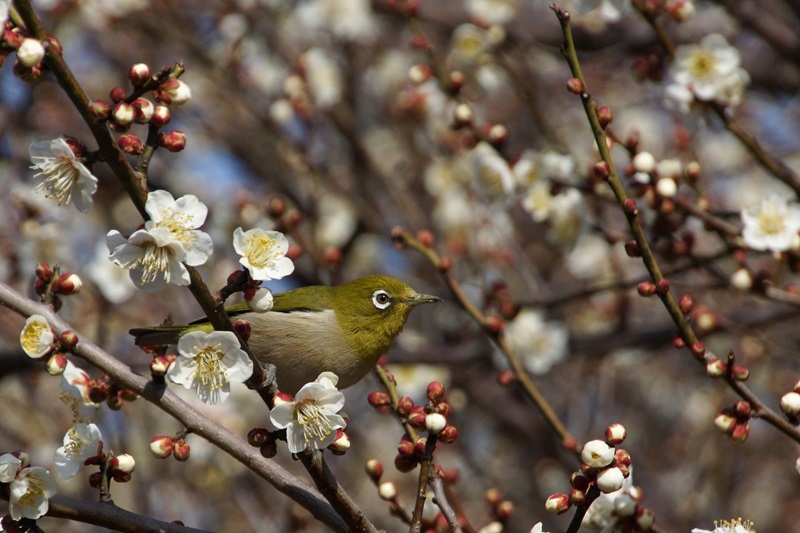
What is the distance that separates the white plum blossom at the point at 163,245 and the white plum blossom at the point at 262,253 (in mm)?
157

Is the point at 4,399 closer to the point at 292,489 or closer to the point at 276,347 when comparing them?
the point at 276,347

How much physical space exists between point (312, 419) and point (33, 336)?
0.93 m

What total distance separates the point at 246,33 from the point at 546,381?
4.28m

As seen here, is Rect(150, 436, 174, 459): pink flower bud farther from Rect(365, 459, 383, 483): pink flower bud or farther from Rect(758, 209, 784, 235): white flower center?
Rect(758, 209, 784, 235): white flower center

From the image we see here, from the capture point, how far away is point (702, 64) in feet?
15.1

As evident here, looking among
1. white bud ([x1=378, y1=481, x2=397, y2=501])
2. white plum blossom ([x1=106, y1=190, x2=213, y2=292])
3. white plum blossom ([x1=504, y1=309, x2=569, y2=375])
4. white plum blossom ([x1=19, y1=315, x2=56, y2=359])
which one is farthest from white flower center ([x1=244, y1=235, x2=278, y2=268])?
white plum blossom ([x1=504, y1=309, x2=569, y2=375])

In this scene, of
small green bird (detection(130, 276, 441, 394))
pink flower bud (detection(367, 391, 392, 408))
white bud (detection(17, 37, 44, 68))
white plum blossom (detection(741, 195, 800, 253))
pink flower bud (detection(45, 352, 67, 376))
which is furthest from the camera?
small green bird (detection(130, 276, 441, 394))

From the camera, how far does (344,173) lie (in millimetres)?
9016

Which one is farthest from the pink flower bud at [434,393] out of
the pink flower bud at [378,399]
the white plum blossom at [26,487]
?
the white plum blossom at [26,487]

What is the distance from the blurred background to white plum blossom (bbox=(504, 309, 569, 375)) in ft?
0.07

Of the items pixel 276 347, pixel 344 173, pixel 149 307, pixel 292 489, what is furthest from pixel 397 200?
pixel 292 489

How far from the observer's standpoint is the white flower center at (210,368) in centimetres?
291

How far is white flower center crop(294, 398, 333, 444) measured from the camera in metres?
2.92

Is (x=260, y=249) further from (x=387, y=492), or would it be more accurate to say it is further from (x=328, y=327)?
(x=328, y=327)
